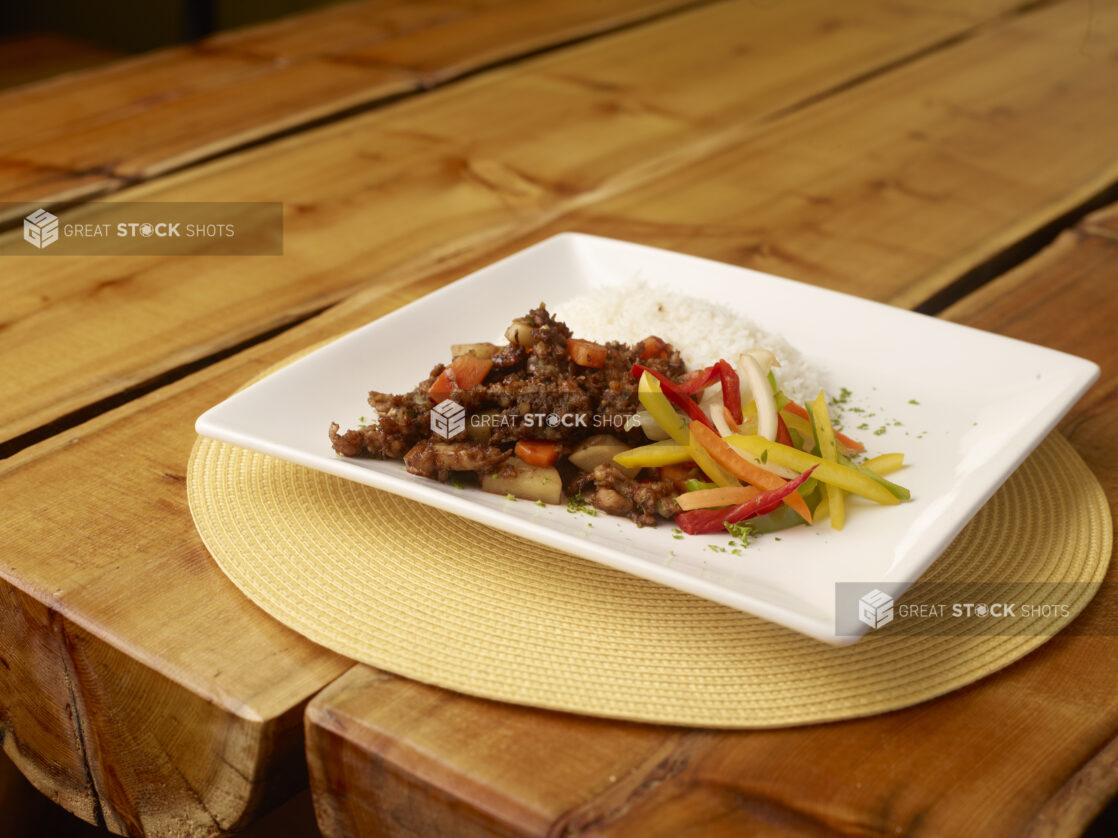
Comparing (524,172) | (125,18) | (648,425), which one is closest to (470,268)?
(524,172)

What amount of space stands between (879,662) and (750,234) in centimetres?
114

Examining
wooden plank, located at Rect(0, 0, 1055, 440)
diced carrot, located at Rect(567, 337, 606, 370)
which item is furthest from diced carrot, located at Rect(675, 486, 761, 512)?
wooden plank, located at Rect(0, 0, 1055, 440)

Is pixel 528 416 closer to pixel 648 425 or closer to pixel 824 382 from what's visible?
pixel 648 425

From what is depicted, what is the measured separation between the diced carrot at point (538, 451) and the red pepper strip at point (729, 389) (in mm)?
214

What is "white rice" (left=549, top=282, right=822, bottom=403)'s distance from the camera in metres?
1.40

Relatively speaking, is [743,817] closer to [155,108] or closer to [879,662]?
Answer: [879,662]

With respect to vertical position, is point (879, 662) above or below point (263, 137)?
below

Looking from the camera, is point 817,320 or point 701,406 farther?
point 817,320

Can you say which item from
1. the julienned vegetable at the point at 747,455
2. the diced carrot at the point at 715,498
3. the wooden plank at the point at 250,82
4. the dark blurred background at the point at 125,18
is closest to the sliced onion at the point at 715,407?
the julienned vegetable at the point at 747,455

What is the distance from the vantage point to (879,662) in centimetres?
101

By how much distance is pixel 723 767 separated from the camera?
89cm

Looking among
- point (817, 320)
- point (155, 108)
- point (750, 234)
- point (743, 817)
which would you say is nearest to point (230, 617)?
point (743, 817)

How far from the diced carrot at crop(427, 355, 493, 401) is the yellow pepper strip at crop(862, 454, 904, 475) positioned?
1.46ft

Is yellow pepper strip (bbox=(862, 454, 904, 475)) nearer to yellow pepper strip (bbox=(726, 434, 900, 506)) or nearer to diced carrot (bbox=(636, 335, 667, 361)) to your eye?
A: yellow pepper strip (bbox=(726, 434, 900, 506))
